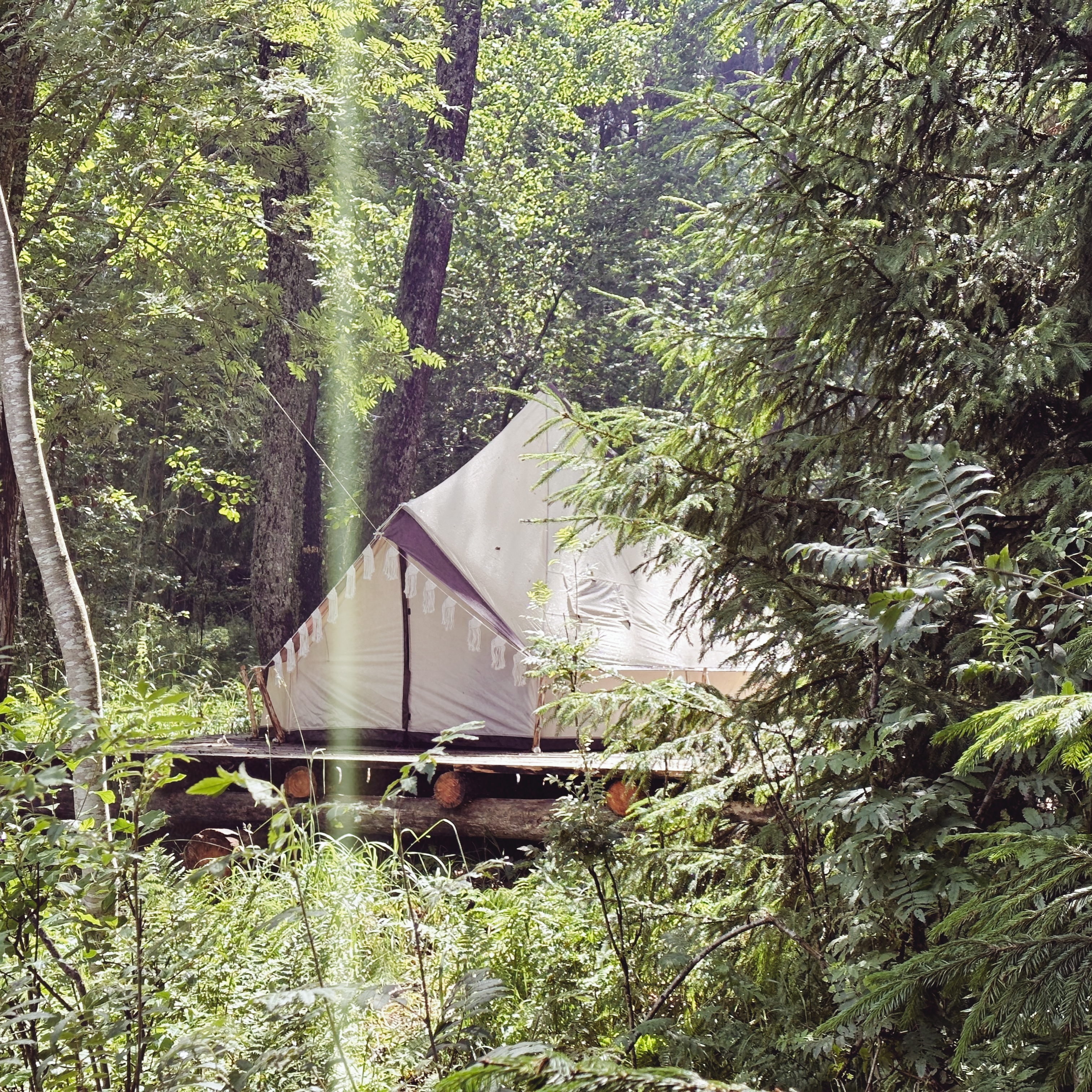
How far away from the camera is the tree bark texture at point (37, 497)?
10.2 ft

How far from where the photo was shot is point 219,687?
43.0 feet

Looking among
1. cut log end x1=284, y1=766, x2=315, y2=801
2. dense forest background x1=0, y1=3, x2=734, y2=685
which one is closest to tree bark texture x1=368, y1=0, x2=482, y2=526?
dense forest background x1=0, y1=3, x2=734, y2=685

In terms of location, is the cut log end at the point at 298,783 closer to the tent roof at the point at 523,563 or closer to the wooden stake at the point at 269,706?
the wooden stake at the point at 269,706

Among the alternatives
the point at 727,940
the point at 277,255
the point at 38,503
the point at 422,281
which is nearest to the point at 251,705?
the point at 38,503

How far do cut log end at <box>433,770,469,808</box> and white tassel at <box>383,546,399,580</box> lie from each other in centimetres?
233

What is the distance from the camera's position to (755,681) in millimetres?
3102

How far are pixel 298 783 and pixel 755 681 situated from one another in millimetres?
3886

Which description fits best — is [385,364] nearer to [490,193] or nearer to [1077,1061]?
[490,193]

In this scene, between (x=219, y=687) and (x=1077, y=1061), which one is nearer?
(x=1077, y=1061)

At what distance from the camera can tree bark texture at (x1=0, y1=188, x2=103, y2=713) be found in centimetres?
311

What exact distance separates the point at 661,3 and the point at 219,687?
550 inches

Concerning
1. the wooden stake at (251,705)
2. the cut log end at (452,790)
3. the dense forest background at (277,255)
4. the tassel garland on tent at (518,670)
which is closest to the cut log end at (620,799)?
the cut log end at (452,790)

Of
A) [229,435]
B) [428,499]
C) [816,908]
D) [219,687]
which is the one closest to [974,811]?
[816,908]

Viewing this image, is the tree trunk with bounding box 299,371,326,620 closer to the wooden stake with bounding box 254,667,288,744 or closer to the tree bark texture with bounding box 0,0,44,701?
the wooden stake with bounding box 254,667,288,744
